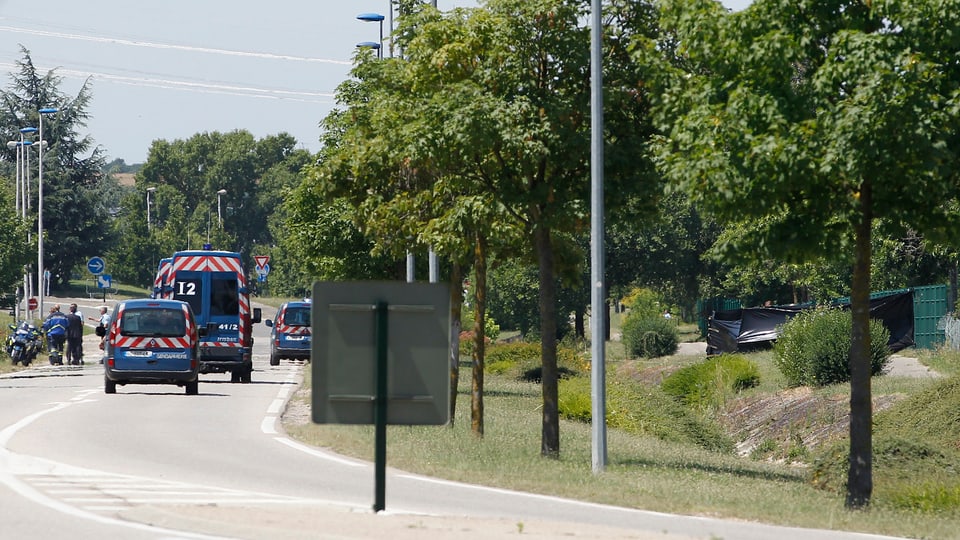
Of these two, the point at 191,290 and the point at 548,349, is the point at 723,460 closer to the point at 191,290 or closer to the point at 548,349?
the point at 548,349

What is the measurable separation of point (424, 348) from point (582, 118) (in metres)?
9.97

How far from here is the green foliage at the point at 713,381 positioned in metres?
36.9

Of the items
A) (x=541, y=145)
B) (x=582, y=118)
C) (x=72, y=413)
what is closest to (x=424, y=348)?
(x=541, y=145)

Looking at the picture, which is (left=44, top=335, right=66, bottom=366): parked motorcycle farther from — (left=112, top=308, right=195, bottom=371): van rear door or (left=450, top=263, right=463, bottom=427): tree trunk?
(left=450, top=263, right=463, bottom=427): tree trunk

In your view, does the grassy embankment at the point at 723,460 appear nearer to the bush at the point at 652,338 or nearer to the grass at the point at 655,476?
the grass at the point at 655,476

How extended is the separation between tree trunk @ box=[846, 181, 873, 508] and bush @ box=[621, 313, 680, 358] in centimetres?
4250

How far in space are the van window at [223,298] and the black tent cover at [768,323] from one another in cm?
1791

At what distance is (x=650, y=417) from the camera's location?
30922 mm

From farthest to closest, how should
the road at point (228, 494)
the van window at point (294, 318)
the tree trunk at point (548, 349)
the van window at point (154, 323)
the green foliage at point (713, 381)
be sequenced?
the van window at point (294, 318)
the green foliage at point (713, 381)
the van window at point (154, 323)
the tree trunk at point (548, 349)
the road at point (228, 494)

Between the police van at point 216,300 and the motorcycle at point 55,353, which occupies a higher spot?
the police van at point 216,300

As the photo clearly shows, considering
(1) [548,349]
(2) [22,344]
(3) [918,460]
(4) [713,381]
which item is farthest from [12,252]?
(3) [918,460]

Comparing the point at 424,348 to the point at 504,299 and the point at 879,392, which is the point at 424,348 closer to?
the point at 879,392

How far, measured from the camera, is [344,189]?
72.6 ft

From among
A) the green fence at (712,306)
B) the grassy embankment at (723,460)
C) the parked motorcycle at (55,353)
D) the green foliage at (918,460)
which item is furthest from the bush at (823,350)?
the green fence at (712,306)
